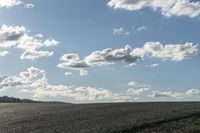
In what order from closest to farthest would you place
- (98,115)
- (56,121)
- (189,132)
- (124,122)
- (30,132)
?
1. (189,132)
2. (30,132)
3. (124,122)
4. (56,121)
5. (98,115)

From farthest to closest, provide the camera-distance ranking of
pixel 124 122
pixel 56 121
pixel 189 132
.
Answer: pixel 56 121 < pixel 124 122 < pixel 189 132

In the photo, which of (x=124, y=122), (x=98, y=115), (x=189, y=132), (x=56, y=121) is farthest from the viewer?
(x=98, y=115)

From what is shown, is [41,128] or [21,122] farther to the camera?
[21,122]

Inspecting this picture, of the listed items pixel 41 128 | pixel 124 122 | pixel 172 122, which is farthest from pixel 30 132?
pixel 172 122

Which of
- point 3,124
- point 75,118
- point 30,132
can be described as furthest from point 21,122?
point 30,132

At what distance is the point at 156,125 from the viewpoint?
49531 millimetres

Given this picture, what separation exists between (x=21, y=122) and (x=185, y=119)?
61.5 feet

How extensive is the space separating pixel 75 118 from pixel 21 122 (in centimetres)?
620

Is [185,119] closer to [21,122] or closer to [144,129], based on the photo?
[144,129]

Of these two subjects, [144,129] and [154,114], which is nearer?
[144,129]

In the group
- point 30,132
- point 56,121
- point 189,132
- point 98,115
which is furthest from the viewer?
point 98,115

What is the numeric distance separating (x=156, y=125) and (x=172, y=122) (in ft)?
10.2

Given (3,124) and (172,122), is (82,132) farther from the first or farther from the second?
(3,124)

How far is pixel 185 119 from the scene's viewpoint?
54625 millimetres
